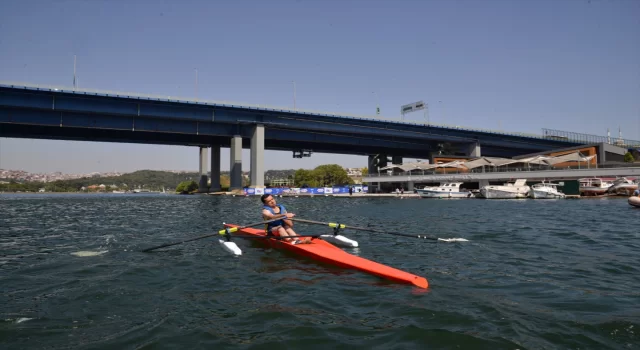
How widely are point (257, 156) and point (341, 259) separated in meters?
61.5

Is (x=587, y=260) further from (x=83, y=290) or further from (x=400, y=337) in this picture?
(x=83, y=290)

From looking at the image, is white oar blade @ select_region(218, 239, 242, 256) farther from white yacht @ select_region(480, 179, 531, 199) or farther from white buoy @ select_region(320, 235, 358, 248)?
white yacht @ select_region(480, 179, 531, 199)

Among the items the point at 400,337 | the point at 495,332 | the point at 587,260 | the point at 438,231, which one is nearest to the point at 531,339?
the point at 495,332

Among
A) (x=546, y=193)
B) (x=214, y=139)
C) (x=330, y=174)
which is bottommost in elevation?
(x=546, y=193)

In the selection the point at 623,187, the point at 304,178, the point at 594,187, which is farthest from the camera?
the point at 304,178

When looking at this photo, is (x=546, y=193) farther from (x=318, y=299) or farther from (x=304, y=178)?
(x=304, y=178)

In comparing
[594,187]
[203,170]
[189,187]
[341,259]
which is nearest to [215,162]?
[203,170]

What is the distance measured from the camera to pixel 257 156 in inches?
2756

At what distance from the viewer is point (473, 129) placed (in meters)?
91.6

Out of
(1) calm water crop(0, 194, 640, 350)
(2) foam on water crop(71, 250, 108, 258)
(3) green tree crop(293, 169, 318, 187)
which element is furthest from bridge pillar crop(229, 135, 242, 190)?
(2) foam on water crop(71, 250, 108, 258)

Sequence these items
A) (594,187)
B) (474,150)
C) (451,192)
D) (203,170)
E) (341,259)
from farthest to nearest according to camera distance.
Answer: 1. (203,170)
2. (474,150)
3. (451,192)
4. (594,187)
5. (341,259)

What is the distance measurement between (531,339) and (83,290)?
27.1ft

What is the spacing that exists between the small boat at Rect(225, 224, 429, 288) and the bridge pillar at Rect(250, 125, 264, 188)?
187 ft

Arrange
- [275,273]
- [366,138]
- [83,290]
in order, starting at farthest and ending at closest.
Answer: [366,138]
[275,273]
[83,290]
